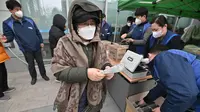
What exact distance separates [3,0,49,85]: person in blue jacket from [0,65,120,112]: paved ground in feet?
1.23

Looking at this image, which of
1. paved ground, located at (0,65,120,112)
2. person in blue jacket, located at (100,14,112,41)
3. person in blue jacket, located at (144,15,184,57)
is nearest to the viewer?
person in blue jacket, located at (144,15,184,57)

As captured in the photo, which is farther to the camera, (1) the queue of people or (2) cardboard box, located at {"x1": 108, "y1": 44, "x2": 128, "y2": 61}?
(2) cardboard box, located at {"x1": 108, "y1": 44, "x2": 128, "y2": 61}

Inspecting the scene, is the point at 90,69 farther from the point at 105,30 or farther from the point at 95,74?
the point at 105,30

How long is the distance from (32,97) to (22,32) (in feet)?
3.79

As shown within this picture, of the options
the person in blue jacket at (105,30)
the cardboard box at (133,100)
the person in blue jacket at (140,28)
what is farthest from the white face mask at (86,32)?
the person in blue jacket at (105,30)

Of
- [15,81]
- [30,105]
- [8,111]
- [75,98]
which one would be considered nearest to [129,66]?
[75,98]

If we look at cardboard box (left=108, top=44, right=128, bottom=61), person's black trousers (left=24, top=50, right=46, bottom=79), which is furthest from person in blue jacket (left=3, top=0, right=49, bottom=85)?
cardboard box (left=108, top=44, right=128, bottom=61)

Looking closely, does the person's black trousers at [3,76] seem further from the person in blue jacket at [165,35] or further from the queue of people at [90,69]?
the person in blue jacket at [165,35]

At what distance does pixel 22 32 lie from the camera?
5.95 ft

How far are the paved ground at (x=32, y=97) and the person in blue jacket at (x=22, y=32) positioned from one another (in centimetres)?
37

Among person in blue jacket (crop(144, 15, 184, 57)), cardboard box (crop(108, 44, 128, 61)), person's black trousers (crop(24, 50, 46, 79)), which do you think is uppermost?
person in blue jacket (crop(144, 15, 184, 57))

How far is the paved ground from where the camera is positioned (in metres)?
1.60

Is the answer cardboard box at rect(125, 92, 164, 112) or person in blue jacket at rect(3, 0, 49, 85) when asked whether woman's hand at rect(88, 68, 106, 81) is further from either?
person in blue jacket at rect(3, 0, 49, 85)

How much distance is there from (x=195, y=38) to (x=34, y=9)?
510 centimetres
